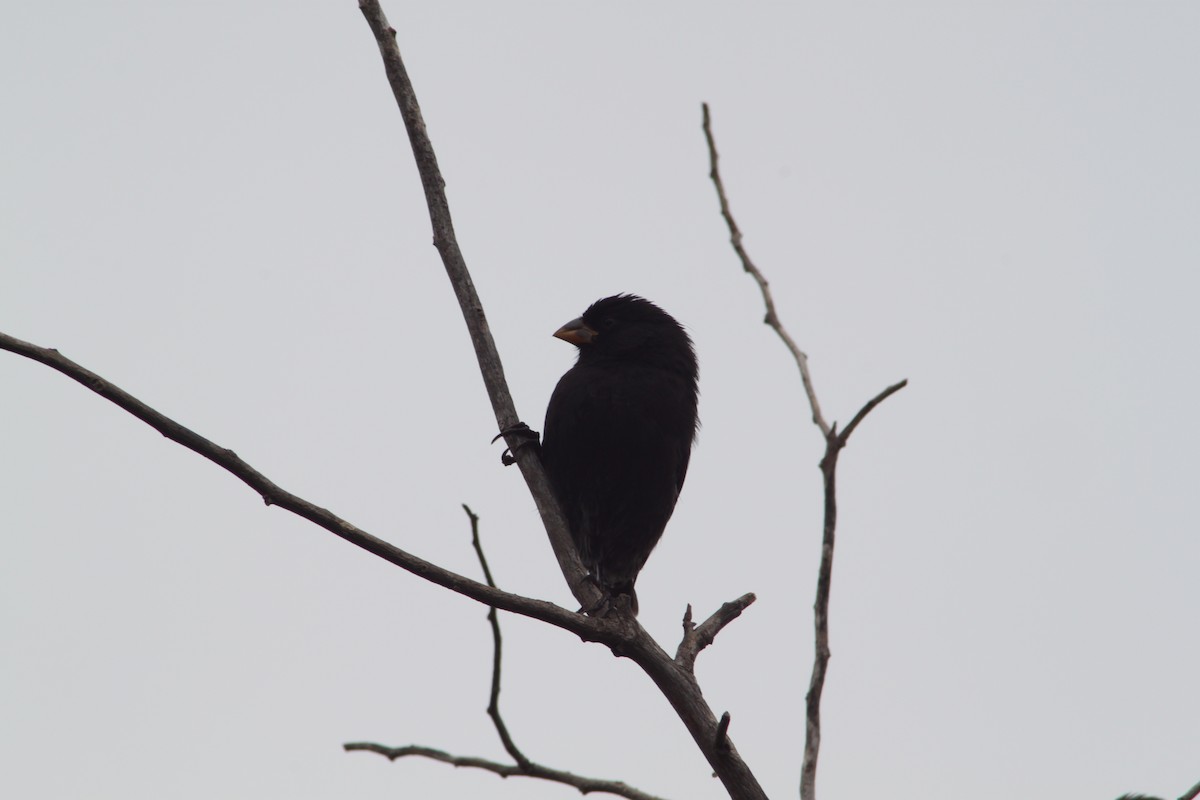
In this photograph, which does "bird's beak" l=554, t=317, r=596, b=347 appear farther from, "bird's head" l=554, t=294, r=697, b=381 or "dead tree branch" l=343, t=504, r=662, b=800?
"dead tree branch" l=343, t=504, r=662, b=800

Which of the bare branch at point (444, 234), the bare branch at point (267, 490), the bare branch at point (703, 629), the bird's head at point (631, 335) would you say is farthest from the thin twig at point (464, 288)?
the bird's head at point (631, 335)

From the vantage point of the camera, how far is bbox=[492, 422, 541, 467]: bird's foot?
3.91m

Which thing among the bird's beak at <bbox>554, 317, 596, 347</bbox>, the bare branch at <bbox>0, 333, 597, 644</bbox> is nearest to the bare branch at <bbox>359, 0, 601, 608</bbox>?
the bare branch at <bbox>0, 333, 597, 644</bbox>

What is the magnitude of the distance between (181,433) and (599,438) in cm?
227

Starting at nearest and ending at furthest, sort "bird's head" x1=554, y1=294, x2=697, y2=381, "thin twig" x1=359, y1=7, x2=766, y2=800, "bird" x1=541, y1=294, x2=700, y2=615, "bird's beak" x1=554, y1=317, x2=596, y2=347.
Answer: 1. "thin twig" x1=359, y1=7, x2=766, y2=800
2. "bird" x1=541, y1=294, x2=700, y2=615
3. "bird's head" x1=554, y1=294, x2=697, y2=381
4. "bird's beak" x1=554, y1=317, x2=596, y2=347

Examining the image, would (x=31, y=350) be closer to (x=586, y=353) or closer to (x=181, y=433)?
(x=181, y=433)

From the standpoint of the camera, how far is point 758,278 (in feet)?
9.71

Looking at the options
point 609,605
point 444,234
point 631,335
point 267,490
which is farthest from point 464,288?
point 631,335

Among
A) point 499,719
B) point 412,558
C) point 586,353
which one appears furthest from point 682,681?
point 586,353

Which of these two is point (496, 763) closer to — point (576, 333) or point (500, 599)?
point (500, 599)

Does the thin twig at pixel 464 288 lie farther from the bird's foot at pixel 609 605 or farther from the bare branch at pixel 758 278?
the bare branch at pixel 758 278

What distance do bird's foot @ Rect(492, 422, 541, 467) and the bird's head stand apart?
108 cm

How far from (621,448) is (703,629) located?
130cm

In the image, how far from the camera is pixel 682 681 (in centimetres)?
316
